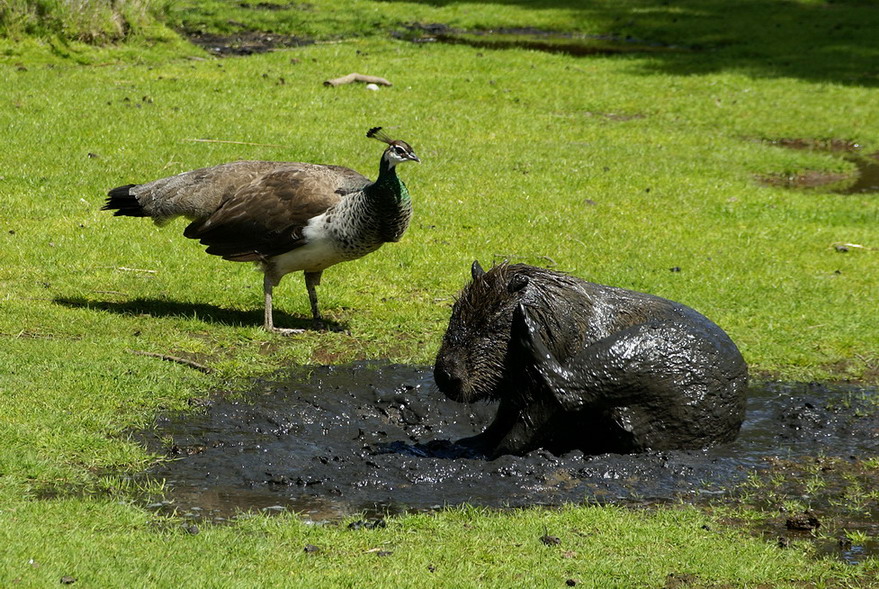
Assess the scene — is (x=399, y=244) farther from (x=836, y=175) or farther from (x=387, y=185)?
(x=836, y=175)

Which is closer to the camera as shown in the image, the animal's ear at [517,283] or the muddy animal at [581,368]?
the muddy animal at [581,368]

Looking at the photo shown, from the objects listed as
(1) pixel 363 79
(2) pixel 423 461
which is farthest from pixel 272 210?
(1) pixel 363 79

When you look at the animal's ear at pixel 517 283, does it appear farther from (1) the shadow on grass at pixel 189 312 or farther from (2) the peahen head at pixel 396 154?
(1) the shadow on grass at pixel 189 312

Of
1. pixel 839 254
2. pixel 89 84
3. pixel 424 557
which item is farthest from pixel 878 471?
pixel 89 84

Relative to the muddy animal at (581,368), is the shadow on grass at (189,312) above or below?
below

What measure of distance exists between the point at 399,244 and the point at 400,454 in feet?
18.1

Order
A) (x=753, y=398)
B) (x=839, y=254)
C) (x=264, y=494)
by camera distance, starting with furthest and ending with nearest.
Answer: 1. (x=839, y=254)
2. (x=753, y=398)
3. (x=264, y=494)

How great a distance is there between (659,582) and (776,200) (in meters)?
10.3

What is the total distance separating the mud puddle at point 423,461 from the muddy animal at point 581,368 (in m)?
0.19

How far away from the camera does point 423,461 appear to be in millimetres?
7387

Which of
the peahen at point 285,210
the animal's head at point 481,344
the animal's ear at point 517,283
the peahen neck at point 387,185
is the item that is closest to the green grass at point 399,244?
the peahen at point 285,210

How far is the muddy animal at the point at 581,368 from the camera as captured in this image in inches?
289

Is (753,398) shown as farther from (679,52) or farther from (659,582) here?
(679,52)

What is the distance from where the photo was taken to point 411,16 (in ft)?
90.3
